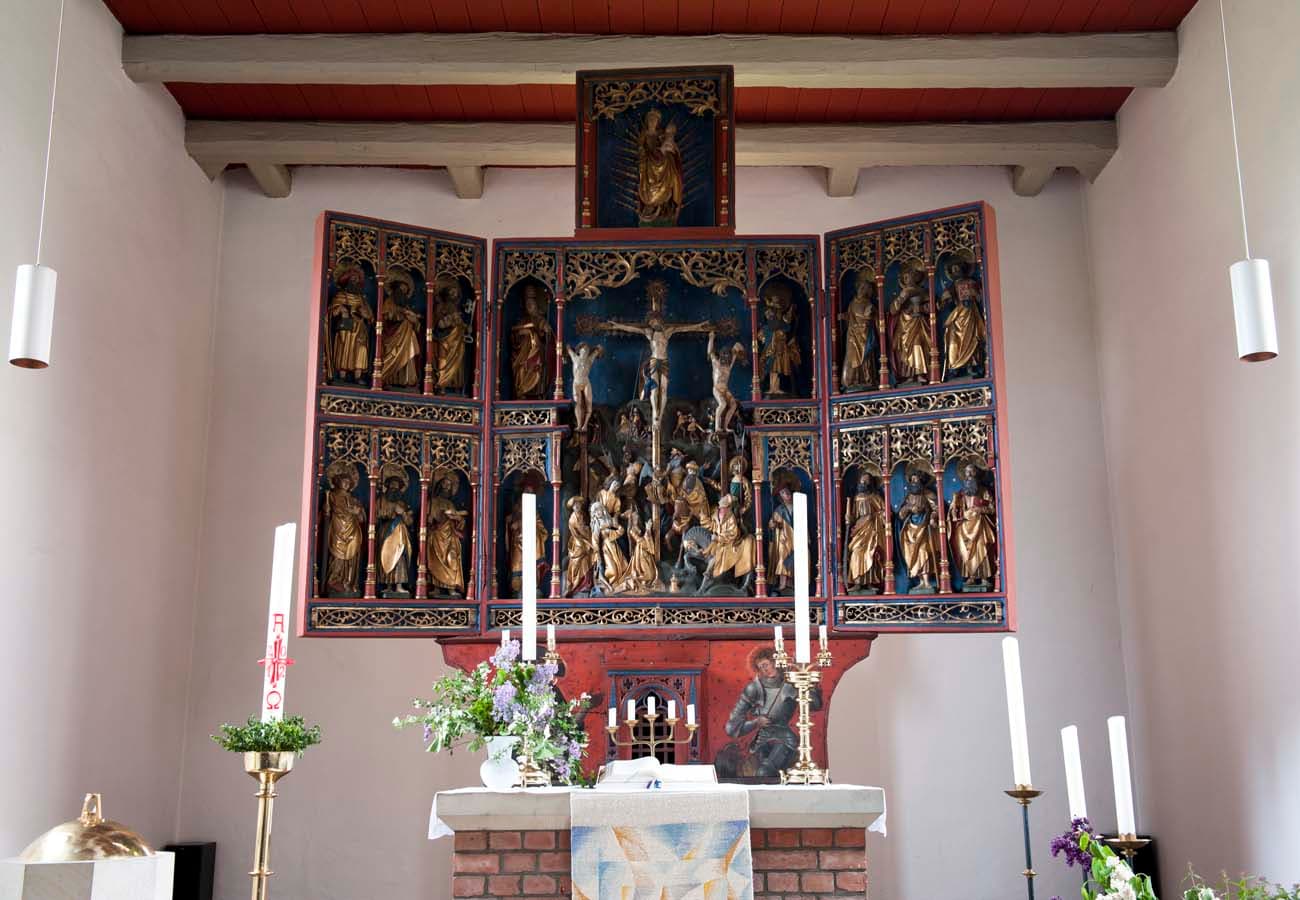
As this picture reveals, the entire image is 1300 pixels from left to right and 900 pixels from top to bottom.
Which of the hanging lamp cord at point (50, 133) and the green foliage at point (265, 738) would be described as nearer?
the green foliage at point (265, 738)

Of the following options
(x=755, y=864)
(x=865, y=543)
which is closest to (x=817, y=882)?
(x=755, y=864)

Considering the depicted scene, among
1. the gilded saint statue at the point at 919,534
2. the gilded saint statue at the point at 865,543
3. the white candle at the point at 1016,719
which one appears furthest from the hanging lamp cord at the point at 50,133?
the white candle at the point at 1016,719

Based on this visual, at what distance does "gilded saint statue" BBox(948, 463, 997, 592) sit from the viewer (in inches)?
284

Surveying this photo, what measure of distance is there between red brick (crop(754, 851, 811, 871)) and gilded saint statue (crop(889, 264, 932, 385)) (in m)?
3.46

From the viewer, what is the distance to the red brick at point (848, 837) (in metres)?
4.75

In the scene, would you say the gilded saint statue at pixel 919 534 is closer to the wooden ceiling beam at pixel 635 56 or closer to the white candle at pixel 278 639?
the wooden ceiling beam at pixel 635 56

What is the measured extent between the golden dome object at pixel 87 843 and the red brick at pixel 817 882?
8.12 ft

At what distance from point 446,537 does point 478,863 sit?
3136 mm

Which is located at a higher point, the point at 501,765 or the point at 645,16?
the point at 645,16

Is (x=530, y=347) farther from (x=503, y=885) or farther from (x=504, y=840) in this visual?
(x=503, y=885)

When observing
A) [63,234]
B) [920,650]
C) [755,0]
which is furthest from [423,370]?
[920,650]

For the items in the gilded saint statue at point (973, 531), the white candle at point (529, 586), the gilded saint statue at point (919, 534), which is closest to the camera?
the white candle at point (529, 586)

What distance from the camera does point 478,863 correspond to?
468 centimetres

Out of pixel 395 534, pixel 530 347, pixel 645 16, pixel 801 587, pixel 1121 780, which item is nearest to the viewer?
pixel 1121 780
